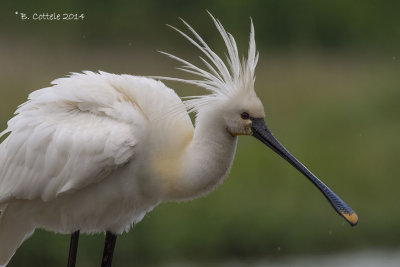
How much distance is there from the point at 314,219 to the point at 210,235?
909 mm

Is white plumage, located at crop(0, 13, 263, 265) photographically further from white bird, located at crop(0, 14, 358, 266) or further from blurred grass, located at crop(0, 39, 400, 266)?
blurred grass, located at crop(0, 39, 400, 266)

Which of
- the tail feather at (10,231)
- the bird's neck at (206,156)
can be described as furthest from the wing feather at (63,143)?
the bird's neck at (206,156)

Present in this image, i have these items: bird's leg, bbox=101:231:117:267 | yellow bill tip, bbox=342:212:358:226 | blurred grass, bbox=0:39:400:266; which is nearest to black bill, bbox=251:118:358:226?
yellow bill tip, bbox=342:212:358:226

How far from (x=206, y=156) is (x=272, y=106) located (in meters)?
4.66

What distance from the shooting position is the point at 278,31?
11312mm

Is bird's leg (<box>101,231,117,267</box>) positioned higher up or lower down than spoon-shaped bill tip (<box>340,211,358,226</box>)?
lower down

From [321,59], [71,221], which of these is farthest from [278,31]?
[71,221]

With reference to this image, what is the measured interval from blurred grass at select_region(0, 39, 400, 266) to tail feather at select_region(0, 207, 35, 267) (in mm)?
2113

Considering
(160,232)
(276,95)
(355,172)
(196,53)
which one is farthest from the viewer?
(196,53)

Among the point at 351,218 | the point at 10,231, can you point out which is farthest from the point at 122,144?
the point at 351,218

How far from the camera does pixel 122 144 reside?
509 centimetres

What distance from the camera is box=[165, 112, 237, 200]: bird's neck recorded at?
203 inches

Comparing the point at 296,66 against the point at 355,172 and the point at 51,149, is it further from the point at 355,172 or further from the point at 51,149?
the point at 51,149

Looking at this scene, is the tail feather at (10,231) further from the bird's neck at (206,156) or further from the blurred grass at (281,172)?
the blurred grass at (281,172)
